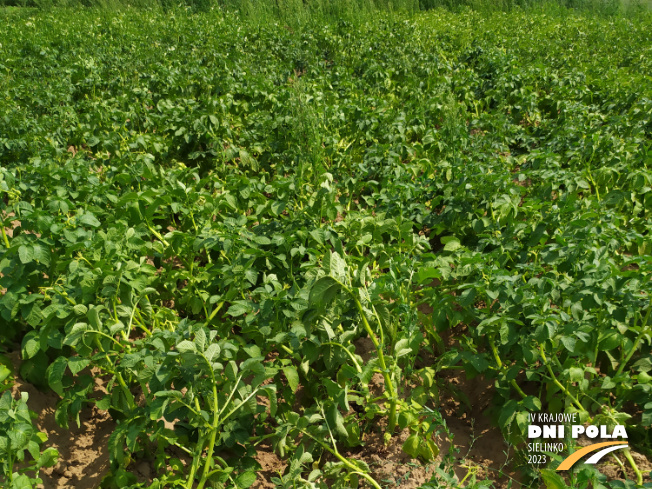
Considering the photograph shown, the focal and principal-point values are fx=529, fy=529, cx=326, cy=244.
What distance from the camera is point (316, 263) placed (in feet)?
10.1

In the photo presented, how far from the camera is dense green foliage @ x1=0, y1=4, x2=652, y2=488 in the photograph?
235 centimetres

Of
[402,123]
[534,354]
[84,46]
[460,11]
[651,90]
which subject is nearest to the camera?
[534,354]

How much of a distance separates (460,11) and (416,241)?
12570mm

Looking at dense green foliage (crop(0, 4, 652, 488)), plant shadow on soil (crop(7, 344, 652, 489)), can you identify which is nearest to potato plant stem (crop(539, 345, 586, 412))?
dense green foliage (crop(0, 4, 652, 488))

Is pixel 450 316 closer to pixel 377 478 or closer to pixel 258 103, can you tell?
pixel 377 478

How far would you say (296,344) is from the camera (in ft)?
7.89

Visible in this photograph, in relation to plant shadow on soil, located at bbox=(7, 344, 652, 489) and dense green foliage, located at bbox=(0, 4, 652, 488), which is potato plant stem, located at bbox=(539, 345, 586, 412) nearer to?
dense green foliage, located at bbox=(0, 4, 652, 488)

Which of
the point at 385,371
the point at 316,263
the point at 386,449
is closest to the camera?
the point at 385,371

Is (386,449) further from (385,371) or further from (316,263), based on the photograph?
(316,263)

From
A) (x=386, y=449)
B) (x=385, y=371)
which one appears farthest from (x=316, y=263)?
(x=386, y=449)

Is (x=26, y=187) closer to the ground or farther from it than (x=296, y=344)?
farther from it

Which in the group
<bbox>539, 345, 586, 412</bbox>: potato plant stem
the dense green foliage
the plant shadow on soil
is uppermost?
the dense green foliage

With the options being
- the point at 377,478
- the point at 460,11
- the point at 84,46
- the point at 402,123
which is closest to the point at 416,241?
the point at 377,478

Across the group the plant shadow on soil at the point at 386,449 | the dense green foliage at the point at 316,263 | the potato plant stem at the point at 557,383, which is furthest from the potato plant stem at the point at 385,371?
the potato plant stem at the point at 557,383
